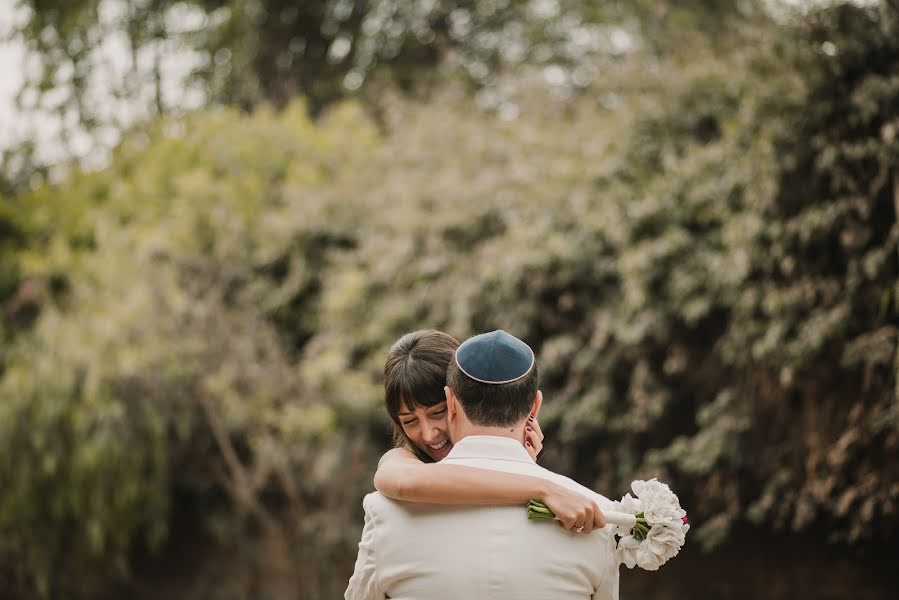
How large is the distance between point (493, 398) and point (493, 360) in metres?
0.08

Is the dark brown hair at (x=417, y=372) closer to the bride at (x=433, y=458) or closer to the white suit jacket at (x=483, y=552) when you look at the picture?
Result: the bride at (x=433, y=458)

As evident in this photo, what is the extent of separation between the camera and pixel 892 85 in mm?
4484

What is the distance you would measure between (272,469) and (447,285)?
2.03 m

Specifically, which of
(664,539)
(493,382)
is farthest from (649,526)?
(493,382)

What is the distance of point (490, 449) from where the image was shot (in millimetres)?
1944

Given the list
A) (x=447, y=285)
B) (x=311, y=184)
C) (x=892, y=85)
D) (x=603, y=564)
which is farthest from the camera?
(x=311, y=184)

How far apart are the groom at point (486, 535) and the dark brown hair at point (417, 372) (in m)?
0.29

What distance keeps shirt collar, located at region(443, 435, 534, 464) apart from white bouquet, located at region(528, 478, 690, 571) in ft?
0.69

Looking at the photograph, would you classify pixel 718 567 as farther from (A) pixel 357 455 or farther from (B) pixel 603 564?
(B) pixel 603 564

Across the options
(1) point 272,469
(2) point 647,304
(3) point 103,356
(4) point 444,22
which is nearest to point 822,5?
(2) point 647,304

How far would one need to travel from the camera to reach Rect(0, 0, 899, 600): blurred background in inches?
191

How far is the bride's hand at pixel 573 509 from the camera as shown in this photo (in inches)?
72.3

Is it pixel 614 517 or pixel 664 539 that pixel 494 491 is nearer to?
pixel 614 517

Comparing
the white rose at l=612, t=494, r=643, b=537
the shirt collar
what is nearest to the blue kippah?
the shirt collar
